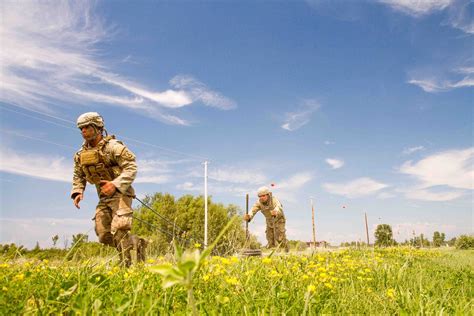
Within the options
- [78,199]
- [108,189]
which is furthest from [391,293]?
[78,199]

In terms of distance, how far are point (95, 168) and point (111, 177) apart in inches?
14.0

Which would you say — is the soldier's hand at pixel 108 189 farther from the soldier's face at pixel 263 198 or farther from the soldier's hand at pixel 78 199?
the soldier's face at pixel 263 198

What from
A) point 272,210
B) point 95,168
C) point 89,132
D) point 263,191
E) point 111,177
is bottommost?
point 272,210

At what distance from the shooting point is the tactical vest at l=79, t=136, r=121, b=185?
7141mm

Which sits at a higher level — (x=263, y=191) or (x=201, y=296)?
(x=263, y=191)

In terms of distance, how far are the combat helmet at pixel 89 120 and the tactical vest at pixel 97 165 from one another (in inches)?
13.7

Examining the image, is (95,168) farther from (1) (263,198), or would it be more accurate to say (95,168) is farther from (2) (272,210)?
(2) (272,210)

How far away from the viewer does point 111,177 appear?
7426 millimetres

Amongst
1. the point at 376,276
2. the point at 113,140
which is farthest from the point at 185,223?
the point at 376,276

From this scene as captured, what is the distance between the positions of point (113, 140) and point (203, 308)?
18.8ft

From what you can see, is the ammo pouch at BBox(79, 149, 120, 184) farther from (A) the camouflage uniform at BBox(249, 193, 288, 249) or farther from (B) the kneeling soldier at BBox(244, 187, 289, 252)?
(A) the camouflage uniform at BBox(249, 193, 288, 249)

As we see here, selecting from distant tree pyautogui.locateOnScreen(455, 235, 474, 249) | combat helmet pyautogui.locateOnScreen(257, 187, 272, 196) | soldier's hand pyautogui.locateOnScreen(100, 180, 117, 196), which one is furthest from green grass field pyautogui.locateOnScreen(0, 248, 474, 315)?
distant tree pyautogui.locateOnScreen(455, 235, 474, 249)

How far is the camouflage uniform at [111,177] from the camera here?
22.7 ft

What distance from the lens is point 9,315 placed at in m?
2.19
